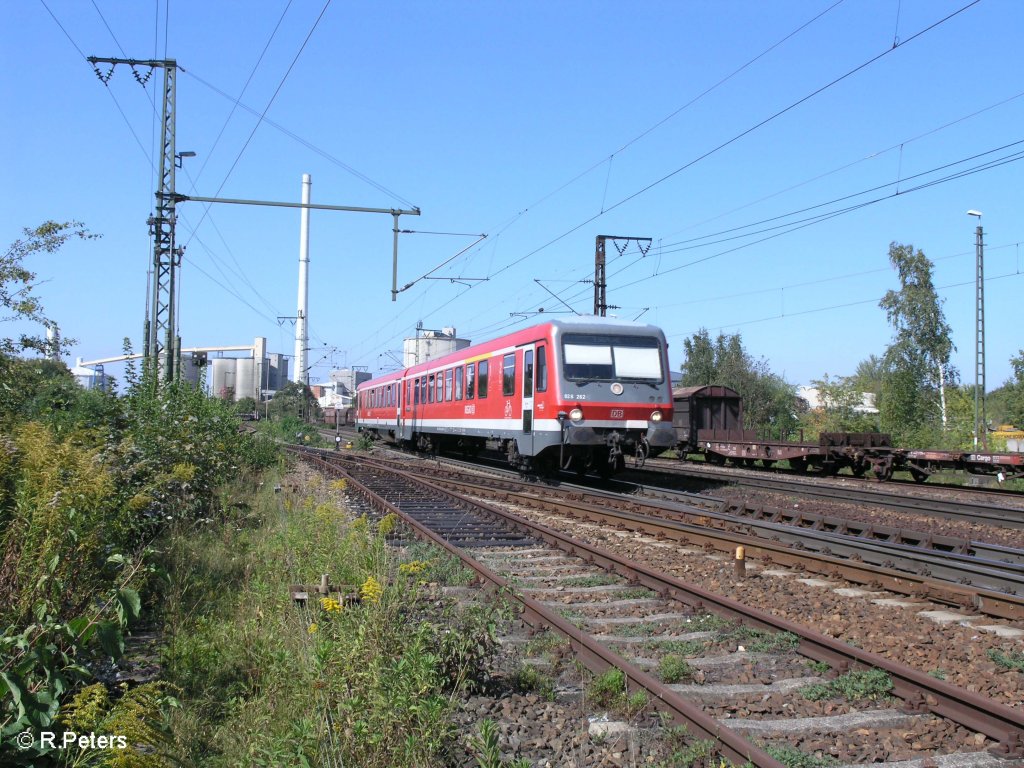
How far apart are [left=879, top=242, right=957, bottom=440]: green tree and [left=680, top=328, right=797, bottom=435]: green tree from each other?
11747 millimetres

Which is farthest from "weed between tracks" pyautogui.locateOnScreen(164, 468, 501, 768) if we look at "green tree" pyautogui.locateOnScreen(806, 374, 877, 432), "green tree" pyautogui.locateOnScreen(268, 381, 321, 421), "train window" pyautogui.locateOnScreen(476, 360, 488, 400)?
"green tree" pyautogui.locateOnScreen(268, 381, 321, 421)

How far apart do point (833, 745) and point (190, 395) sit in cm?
1188

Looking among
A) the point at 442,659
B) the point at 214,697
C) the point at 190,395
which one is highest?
the point at 190,395

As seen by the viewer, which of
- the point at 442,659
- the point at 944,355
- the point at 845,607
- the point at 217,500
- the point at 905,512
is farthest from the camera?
the point at 944,355

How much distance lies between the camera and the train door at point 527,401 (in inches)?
659

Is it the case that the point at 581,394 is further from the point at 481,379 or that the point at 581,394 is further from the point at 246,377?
the point at 246,377

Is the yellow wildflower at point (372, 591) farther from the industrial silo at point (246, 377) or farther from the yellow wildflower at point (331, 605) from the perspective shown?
the industrial silo at point (246, 377)

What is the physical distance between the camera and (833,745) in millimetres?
4207

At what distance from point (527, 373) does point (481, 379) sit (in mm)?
3316

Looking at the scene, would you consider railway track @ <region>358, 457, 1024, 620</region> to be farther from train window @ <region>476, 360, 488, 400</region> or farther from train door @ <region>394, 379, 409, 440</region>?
train door @ <region>394, 379, 409, 440</region>

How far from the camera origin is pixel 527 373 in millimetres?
17016

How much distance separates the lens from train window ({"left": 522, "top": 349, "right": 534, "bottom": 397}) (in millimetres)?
16766

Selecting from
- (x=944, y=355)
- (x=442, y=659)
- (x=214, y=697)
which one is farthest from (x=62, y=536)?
(x=944, y=355)

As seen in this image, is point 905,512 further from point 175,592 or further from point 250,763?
point 250,763
